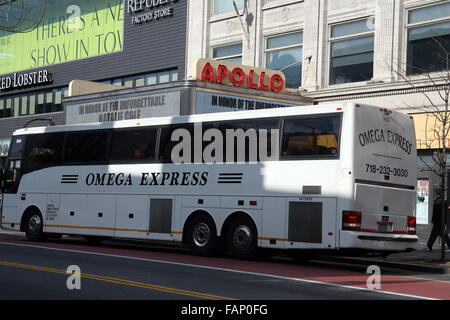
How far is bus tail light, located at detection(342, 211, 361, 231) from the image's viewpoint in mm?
15312

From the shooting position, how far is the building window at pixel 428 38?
968 inches

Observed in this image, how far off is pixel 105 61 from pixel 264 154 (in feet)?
81.3

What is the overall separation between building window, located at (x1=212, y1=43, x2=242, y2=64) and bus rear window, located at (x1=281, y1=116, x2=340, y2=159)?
15.8 metres

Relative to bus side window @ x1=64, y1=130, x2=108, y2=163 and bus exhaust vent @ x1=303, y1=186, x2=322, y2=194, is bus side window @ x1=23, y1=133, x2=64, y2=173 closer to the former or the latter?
bus side window @ x1=64, y1=130, x2=108, y2=163

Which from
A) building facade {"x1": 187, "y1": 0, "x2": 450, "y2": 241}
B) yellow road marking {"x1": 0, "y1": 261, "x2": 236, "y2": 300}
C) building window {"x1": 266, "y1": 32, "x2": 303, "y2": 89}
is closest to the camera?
yellow road marking {"x1": 0, "y1": 261, "x2": 236, "y2": 300}

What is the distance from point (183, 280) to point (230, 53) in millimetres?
21478

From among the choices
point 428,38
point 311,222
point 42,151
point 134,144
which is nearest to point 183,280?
point 311,222

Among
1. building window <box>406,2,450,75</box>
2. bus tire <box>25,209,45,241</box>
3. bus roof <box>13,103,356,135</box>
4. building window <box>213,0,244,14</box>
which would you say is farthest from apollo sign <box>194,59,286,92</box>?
building window <box>213,0,244,14</box>

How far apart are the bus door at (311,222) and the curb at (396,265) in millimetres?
2362

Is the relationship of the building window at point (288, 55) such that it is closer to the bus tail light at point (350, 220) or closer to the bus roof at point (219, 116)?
the bus roof at point (219, 116)

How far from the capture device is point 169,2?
36.1 meters

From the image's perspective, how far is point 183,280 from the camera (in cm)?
1234

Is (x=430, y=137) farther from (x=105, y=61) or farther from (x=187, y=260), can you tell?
(x=105, y=61)
